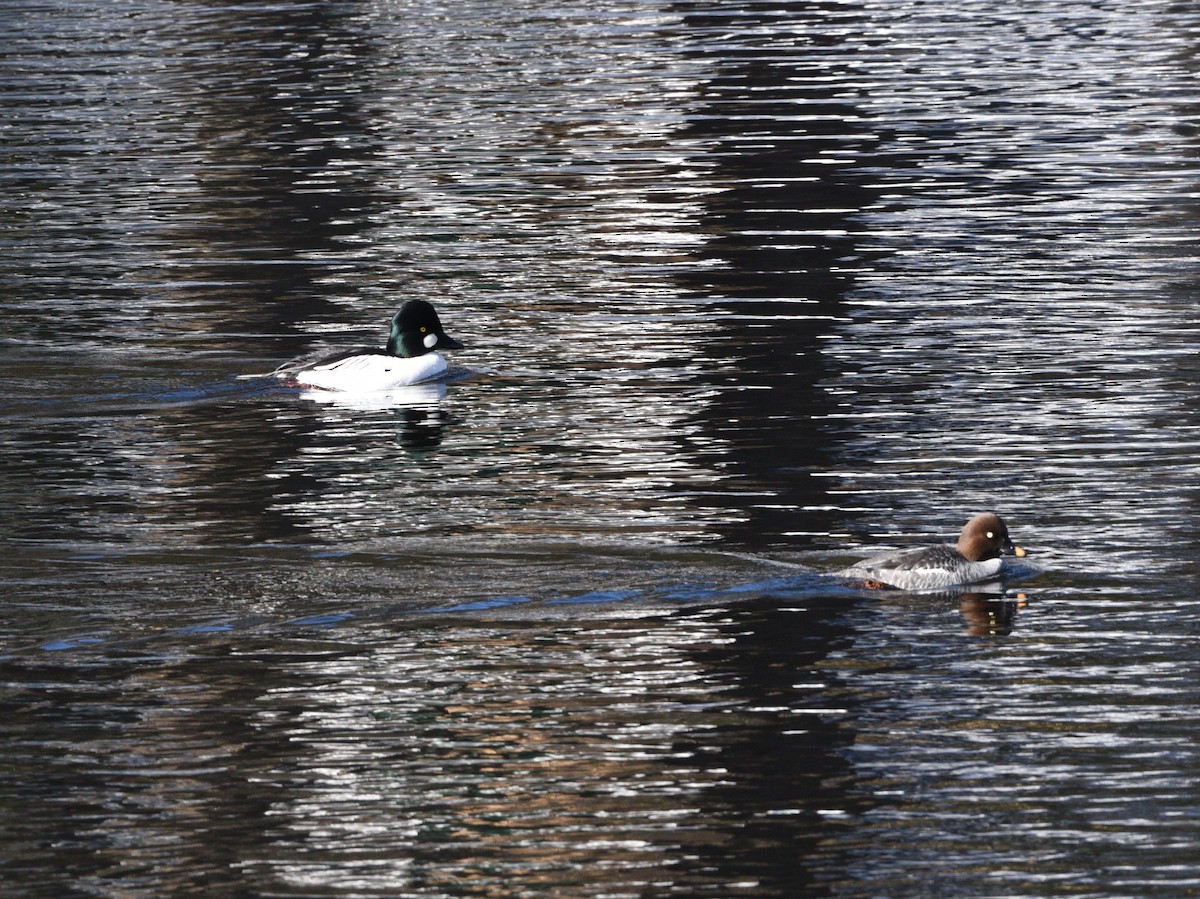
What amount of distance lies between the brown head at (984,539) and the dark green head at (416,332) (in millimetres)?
8282

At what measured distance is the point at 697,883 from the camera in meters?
10.8

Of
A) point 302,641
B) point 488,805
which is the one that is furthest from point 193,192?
point 488,805

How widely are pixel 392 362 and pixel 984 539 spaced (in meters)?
8.65

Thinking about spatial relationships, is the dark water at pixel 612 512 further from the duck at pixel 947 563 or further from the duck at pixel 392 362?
the duck at pixel 392 362

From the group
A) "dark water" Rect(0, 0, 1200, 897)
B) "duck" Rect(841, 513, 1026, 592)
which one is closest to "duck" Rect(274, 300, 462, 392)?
"dark water" Rect(0, 0, 1200, 897)

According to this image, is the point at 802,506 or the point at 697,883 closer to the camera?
the point at 697,883

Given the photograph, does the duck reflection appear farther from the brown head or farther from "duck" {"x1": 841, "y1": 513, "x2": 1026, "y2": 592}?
the brown head

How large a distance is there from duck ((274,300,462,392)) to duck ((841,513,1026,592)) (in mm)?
7799

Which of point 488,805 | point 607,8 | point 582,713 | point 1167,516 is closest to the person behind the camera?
point 488,805

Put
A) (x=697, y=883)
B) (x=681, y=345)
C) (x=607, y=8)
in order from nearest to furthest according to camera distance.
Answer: (x=697, y=883) → (x=681, y=345) → (x=607, y=8)

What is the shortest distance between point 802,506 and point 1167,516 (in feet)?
8.41

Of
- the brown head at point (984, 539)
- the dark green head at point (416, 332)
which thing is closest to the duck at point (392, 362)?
the dark green head at point (416, 332)

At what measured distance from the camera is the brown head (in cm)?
1477

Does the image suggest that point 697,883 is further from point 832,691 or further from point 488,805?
point 832,691
